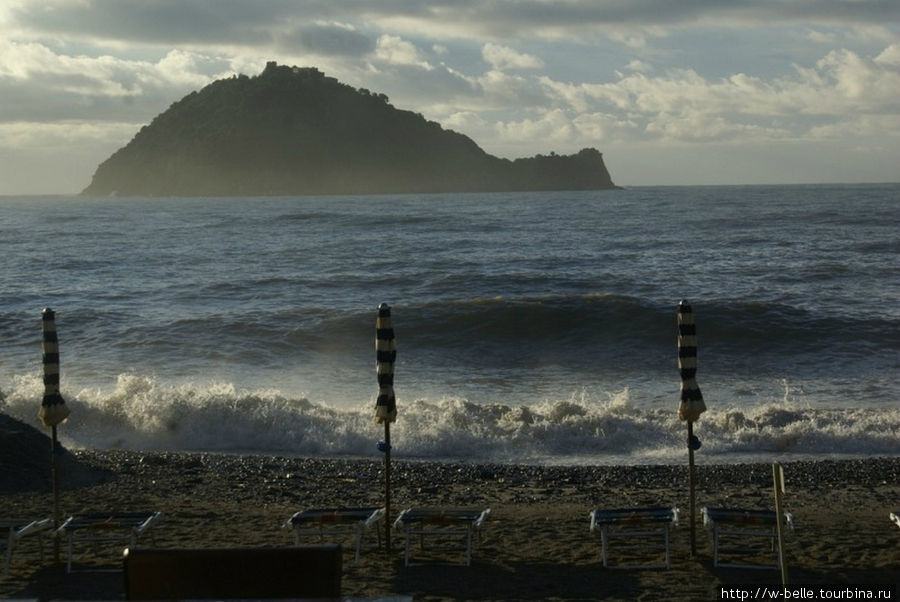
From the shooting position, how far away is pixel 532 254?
50.5 m

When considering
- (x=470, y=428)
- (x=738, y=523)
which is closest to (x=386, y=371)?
(x=738, y=523)

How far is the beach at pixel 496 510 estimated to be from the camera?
31.3ft

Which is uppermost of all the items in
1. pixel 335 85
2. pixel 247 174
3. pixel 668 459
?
pixel 335 85

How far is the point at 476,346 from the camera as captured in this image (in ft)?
90.5

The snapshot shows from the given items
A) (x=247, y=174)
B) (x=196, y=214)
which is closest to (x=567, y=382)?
(x=196, y=214)

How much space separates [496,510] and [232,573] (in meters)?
5.76

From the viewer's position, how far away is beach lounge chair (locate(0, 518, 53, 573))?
391 inches

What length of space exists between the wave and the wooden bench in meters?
9.55

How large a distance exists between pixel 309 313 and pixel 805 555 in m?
23.0

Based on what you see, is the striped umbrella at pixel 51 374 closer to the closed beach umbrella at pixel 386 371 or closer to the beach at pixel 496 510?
the beach at pixel 496 510

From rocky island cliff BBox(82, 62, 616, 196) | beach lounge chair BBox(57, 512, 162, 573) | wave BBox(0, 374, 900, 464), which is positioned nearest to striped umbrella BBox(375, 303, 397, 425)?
beach lounge chair BBox(57, 512, 162, 573)

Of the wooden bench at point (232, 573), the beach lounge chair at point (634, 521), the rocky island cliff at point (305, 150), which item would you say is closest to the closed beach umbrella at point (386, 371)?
the beach lounge chair at point (634, 521)

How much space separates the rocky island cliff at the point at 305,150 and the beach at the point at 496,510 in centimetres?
16265

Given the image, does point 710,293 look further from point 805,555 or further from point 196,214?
point 196,214
